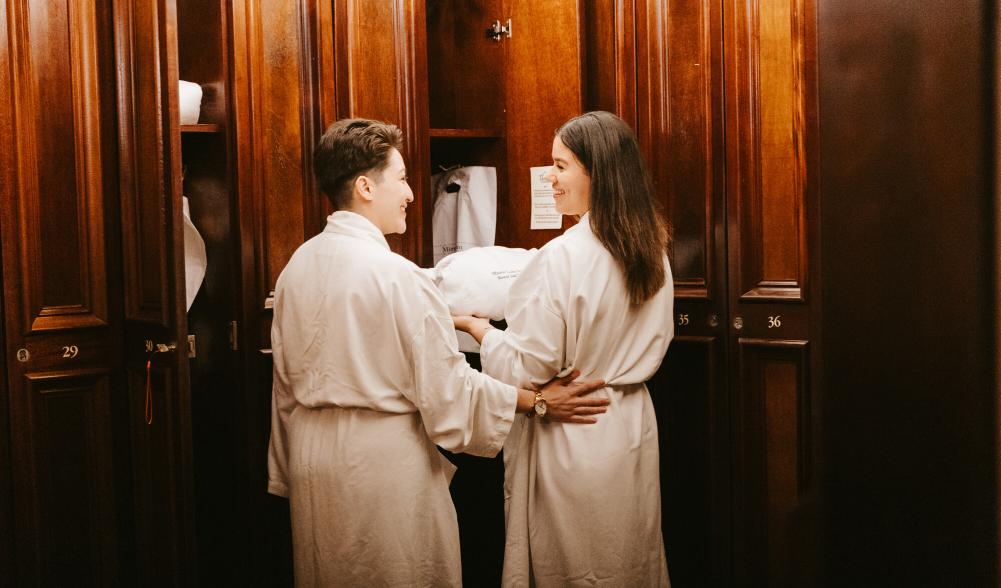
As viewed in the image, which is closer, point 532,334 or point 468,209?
point 532,334

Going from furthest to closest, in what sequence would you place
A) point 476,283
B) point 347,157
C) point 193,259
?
point 193,259 → point 476,283 → point 347,157

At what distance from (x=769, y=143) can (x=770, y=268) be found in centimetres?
37

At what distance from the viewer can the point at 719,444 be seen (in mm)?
2668

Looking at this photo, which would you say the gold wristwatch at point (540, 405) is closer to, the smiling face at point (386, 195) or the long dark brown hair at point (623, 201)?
the long dark brown hair at point (623, 201)

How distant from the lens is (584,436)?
2.04 metres

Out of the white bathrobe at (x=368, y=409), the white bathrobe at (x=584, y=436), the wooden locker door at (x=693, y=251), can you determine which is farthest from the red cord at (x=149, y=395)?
the wooden locker door at (x=693, y=251)

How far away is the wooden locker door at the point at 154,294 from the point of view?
198 cm

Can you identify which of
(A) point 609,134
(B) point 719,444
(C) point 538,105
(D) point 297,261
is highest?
(C) point 538,105

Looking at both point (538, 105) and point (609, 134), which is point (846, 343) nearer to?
point (609, 134)

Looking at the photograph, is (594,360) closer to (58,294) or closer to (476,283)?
(476,283)

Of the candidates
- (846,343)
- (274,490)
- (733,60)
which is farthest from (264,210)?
(846,343)

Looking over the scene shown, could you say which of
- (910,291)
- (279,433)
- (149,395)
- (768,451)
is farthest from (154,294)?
(910,291)

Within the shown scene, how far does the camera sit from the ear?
1996mm

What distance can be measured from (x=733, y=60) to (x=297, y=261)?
57.7 inches
